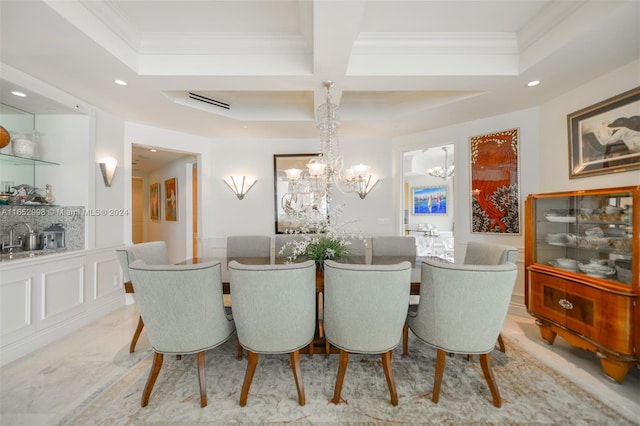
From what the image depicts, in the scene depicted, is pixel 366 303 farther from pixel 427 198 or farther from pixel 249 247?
pixel 427 198

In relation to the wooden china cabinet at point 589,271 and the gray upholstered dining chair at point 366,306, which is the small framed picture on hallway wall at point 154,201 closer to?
the gray upholstered dining chair at point 366,306

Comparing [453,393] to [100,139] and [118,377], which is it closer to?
[118,377]

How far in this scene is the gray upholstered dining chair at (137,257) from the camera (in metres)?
2.05

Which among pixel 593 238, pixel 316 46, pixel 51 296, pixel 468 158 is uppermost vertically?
pixel 316 46

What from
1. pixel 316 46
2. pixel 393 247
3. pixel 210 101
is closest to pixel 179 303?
pixel 316 46

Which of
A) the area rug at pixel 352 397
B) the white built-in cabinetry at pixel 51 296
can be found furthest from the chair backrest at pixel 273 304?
the white built-in cabinetry at pixel 51 296

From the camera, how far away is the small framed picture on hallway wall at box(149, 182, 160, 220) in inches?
237

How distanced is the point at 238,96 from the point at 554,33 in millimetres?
3163

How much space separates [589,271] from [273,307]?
102 inches

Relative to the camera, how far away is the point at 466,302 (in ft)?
5.07

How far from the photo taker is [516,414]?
1.56 metres

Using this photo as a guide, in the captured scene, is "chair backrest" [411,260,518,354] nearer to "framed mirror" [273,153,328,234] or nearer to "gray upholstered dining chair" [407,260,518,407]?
"gray upholstered dining chair" [407,260,518,407]

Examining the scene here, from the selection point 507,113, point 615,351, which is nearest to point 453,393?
point 615,351

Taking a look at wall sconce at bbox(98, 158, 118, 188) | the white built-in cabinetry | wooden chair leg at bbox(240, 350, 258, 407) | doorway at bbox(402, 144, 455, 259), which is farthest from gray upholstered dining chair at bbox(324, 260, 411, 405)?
doorway at bbox(402, 144, 455, 259)
